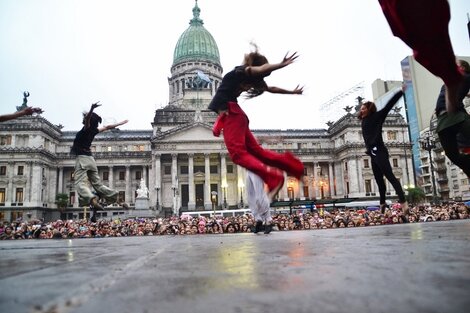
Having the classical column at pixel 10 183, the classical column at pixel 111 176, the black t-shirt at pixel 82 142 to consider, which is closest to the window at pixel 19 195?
the classical column at pixel 10 183

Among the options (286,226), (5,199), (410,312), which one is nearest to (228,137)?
(410,312)

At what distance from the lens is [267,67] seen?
4660 mm

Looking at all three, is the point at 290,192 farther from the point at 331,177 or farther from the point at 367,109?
the point at 367,109

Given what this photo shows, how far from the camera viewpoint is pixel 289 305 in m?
1.09

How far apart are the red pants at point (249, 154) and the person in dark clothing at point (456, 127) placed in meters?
2.04

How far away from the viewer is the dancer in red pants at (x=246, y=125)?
4625 mm

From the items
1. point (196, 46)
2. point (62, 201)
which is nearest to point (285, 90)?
point (62, 201)

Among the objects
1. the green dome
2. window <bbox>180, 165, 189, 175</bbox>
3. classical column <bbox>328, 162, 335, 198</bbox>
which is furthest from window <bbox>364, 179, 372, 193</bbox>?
the green dome

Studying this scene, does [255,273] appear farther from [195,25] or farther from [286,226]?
[195,25]

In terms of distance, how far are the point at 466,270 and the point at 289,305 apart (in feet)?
3.34

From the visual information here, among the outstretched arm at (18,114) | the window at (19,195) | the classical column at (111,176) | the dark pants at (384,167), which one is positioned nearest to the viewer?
the outstretched arm at (18,114)

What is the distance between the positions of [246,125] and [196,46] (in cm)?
7273

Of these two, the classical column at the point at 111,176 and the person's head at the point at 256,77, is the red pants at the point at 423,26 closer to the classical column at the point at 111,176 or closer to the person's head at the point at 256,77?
the person's head at the point at 256,77

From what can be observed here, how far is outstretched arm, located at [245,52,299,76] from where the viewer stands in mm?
4430
